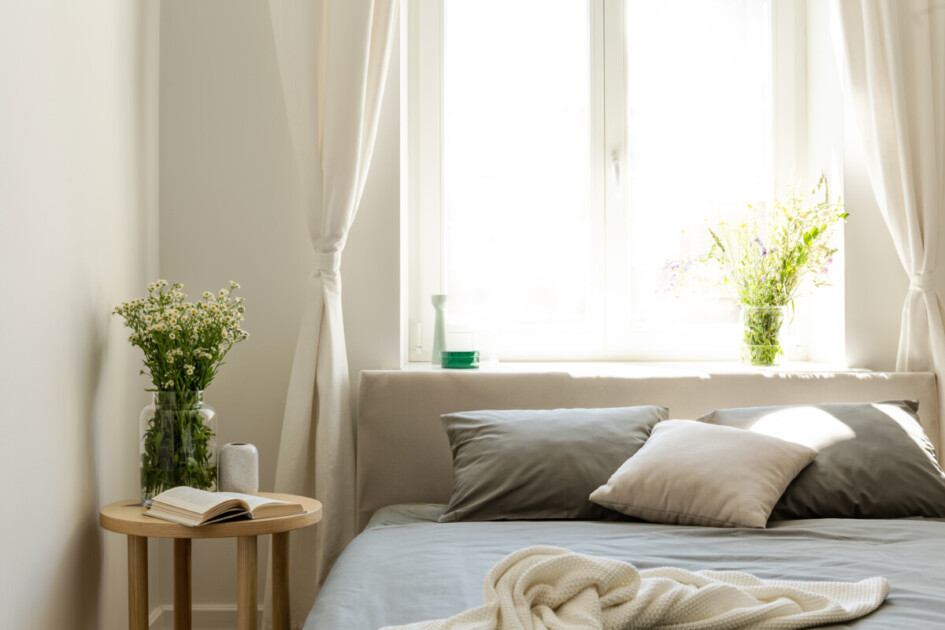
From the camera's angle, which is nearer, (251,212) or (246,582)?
(246,582)

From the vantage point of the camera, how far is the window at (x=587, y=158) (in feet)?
11.1

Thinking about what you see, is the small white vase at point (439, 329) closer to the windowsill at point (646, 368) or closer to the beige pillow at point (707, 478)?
the windowsill at point (646, 368)

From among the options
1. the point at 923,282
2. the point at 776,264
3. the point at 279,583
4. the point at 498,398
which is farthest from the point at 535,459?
the point at 923,282

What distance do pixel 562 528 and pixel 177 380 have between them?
1.11 m

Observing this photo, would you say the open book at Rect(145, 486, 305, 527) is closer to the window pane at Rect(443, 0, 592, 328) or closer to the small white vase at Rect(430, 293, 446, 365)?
the small white vase at Rect(430, 293, 446, 365)

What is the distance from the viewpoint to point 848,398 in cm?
293

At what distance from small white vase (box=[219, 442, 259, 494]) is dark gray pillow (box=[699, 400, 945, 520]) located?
4.72 ft

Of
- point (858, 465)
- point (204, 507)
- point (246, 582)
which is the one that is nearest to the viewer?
point (204, 507)

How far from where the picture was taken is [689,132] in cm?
346

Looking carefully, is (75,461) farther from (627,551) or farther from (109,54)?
(627,551)

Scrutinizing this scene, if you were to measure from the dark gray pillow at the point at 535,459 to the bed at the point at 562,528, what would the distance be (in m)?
0.03

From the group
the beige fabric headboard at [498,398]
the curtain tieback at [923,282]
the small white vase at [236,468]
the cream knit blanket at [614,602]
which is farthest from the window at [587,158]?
the cream knit blanket at [614,602]

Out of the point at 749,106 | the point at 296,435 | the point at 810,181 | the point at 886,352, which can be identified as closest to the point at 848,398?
the point at 886,352

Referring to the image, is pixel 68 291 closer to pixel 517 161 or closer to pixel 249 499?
pixel 249 499
